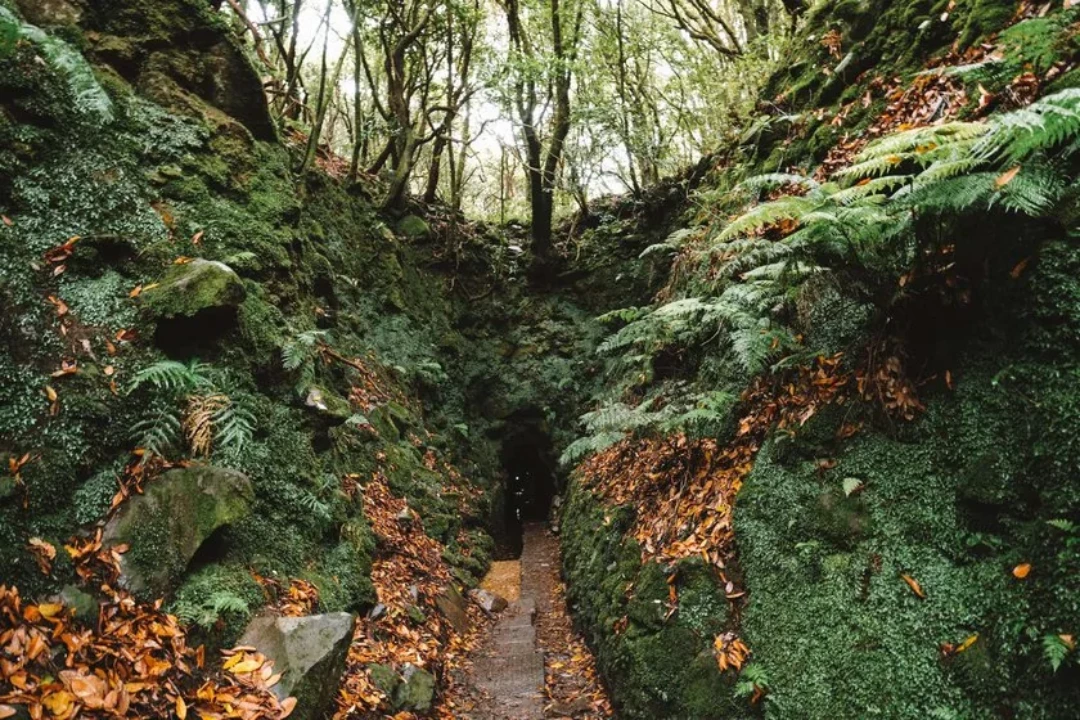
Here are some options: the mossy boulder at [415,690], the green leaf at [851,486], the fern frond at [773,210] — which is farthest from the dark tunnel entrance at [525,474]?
the fern frond at [773,210]

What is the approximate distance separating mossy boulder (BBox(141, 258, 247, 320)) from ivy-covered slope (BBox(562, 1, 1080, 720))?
11.8 ft

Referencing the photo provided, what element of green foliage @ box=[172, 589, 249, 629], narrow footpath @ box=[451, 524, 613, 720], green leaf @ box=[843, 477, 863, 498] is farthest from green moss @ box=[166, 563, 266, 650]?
green leaf @ box=[843, 477, 863, 498]

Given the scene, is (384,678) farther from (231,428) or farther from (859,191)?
(859,191)

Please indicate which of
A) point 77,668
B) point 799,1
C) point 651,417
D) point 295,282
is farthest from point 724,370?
point 799,1

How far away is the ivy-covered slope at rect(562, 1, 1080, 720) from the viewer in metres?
2.50

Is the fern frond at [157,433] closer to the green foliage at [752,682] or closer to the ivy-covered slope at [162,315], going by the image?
the ivy-covered slope at [162,315]

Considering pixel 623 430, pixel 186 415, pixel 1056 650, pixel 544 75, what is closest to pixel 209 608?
pixel 186 415

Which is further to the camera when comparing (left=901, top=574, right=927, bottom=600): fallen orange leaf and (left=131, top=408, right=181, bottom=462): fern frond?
(left=131, top=408, right=181, bottom=462): fern frond

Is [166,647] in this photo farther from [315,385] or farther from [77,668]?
[315,385]

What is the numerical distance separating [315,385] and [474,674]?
3278 millimetres

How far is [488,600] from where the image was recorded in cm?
753

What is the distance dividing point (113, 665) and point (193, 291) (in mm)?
2520

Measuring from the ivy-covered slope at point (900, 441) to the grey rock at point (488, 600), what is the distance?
2.31m

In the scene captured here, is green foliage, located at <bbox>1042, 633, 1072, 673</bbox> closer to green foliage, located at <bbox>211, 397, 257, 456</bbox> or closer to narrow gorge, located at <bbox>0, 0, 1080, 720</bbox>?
narrow gorge, located at <bbox>0, 0, 1080, 720</bbox>
